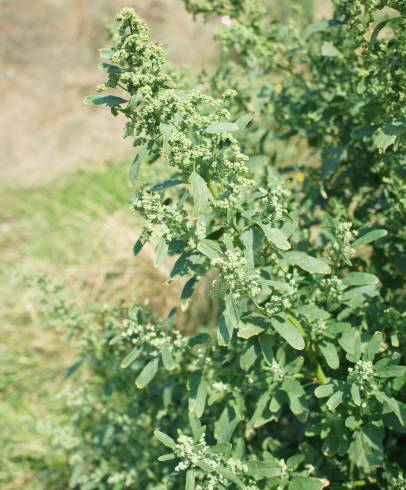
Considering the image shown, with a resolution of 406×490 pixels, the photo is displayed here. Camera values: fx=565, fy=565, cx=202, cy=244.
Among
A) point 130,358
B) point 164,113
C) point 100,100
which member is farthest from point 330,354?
point 100,100

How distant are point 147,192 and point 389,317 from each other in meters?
0.98

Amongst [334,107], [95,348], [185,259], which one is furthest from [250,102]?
[95,348]

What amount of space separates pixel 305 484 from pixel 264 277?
0.68 metres

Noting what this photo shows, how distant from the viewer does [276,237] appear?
5.41ft

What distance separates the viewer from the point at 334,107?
2418mm

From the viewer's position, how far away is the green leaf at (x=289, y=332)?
1656 mm

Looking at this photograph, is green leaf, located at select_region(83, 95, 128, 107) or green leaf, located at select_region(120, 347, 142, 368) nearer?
green leaf, located at select_region(83, 95, 128, 107)

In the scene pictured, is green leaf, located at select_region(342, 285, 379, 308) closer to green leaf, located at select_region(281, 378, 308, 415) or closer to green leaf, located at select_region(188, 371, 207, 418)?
green leaf, located at select_region(281, 378, 308, 415)

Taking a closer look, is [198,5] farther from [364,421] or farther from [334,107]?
[364,421]

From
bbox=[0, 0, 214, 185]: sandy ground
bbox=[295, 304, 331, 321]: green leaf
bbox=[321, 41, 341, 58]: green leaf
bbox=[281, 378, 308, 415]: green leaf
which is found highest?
bbox=[0, 0, 214, 185]: sandy ground

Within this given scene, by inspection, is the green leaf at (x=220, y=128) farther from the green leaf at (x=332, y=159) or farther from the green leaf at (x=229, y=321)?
the green leaf at (x=332, y=159)

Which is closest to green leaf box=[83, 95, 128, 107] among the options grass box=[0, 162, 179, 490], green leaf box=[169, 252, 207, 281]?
green leaf box=[169, 252, 207, 281]

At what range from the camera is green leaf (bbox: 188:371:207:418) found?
1.89 metres

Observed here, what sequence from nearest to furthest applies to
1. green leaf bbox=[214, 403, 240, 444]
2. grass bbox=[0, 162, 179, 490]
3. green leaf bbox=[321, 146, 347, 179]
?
green leaf bbox=[214, 403, 240, 444]
green leaf bbox=[321, 146, 347, 179]
grass bbox=[0, 162, 179, 490]
